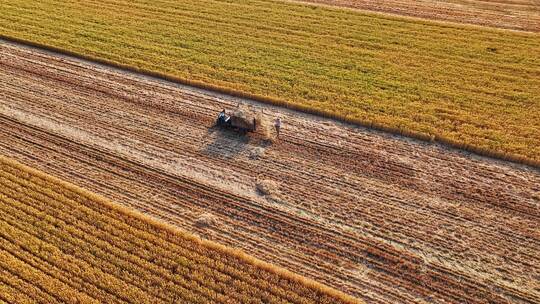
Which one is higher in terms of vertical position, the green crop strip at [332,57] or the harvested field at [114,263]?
the green crop strip at [332,57]

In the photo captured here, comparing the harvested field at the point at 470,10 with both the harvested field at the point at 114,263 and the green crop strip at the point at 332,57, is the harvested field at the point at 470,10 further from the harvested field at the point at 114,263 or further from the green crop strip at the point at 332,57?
the harvested field at the point at 114,263

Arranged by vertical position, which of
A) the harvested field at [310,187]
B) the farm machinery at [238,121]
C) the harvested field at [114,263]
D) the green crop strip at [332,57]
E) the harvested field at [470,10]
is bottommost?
the harvested field at [114,263]

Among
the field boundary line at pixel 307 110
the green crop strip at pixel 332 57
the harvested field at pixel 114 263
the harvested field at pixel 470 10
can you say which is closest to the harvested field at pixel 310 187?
the field boundary line at pixel 307 110

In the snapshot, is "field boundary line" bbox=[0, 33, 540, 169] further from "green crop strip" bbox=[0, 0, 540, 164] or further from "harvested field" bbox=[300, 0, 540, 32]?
"harvested field" bbox=[300, 0, 540, 32]

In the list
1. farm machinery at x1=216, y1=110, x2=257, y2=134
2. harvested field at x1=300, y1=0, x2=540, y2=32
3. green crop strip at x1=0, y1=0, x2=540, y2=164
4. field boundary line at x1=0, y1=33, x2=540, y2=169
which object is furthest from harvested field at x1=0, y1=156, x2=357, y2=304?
harvested field at x1=300, y1=0, x2=540, y2=32

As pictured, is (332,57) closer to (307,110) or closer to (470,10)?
(307,110)

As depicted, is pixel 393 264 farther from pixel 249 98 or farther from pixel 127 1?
pixel 127 1

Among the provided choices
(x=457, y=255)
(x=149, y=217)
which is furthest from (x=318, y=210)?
(x=149, y=217)
